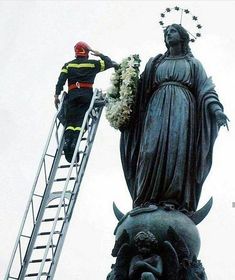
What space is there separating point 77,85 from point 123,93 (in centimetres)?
171

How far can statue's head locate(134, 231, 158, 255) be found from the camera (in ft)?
42.7

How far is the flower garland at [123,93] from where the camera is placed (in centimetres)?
1446

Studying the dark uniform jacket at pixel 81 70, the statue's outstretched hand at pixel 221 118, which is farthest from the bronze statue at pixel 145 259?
the dark uniform jacket at pixel 81 70

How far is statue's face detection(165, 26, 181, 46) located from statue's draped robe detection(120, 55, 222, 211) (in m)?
0.23

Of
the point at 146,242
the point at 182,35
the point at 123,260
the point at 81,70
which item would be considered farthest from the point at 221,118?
the point at 81,70

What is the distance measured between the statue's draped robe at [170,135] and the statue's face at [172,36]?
0.23 meters

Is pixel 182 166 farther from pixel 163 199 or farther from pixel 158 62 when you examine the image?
pixel 158 62

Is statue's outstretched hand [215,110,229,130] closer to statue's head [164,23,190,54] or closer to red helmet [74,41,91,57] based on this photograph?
statue's head [164,23,190,54]

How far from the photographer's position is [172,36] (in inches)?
575

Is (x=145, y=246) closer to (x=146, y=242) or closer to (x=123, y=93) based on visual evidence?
(x=146, y=242)

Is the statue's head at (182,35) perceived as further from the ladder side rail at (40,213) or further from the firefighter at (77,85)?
the ladder side rail at (40,213)

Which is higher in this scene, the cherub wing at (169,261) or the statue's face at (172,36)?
the statue's face at (172,36)

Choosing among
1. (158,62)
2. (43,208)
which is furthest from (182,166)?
(43,208)

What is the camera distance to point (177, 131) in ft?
45.4
